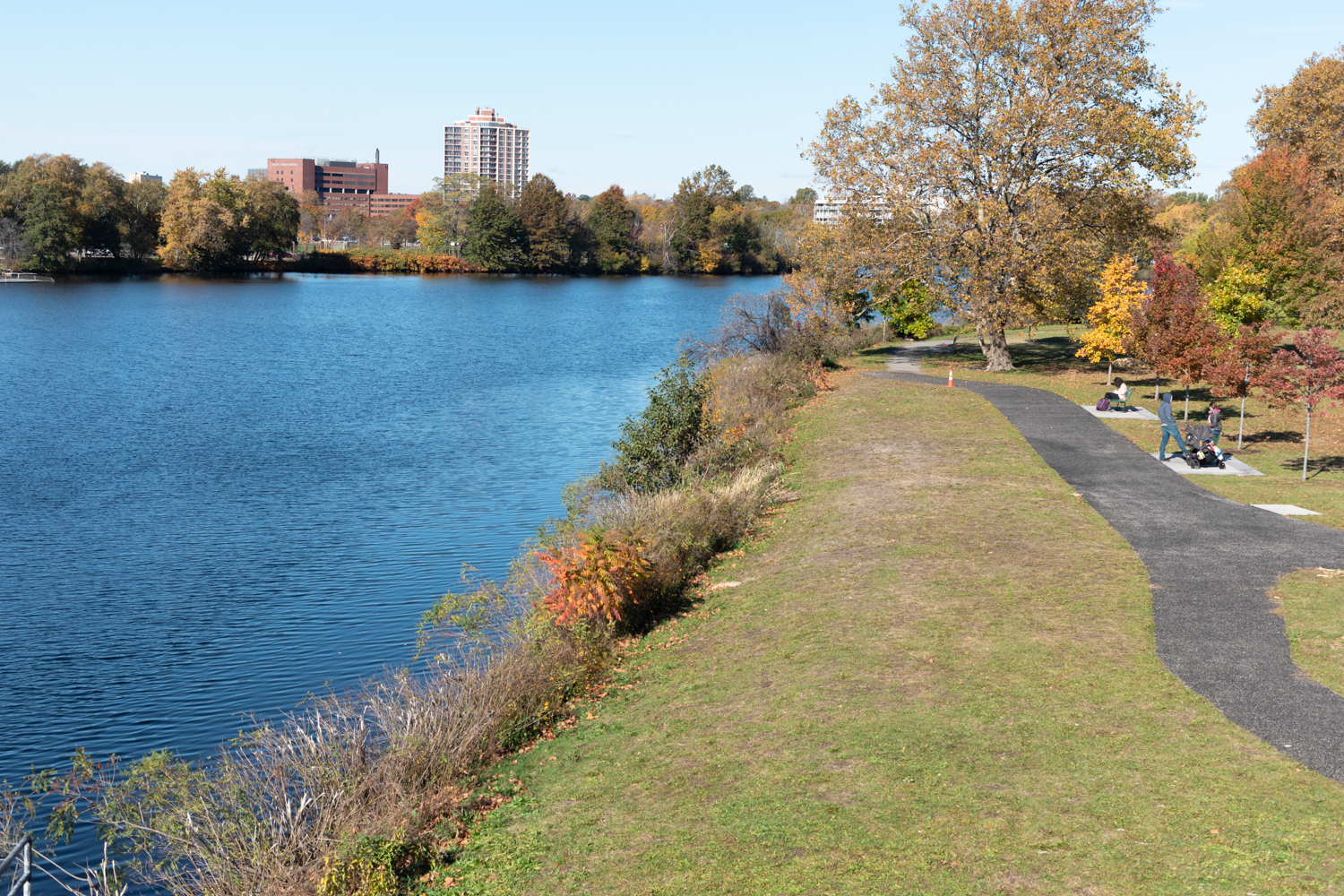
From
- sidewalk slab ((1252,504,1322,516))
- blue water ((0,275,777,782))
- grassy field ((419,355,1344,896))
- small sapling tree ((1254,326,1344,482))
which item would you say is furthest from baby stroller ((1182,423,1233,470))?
blue water ((0,275,777,782))

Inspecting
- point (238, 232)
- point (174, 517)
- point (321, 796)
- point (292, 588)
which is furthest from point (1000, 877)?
point (238, 232)

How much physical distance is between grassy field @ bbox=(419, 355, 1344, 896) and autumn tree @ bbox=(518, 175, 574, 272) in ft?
389

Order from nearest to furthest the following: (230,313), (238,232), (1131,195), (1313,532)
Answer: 1. (1313,532)
2. (1131,195)
3. (230,313)
4. (238,232)

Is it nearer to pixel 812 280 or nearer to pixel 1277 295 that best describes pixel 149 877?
pixel 812 280

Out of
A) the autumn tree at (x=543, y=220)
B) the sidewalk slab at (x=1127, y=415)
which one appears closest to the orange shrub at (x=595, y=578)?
the sidewalk slab at (x=1127, y=415)

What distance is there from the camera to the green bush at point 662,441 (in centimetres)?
2406

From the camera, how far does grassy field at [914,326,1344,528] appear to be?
2128cm

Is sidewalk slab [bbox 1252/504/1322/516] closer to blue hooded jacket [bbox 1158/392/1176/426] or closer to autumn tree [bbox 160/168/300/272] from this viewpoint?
blue hooded jacket [bbox 1158/392/1176/426]

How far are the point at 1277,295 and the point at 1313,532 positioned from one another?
40447 mm

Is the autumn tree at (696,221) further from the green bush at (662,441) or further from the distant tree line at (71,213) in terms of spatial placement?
the green bush at (662,441)

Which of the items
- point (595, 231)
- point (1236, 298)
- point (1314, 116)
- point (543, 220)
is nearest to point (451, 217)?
point (543, 220)

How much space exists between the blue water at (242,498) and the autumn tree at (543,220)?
229ft

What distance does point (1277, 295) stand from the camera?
5216 cm

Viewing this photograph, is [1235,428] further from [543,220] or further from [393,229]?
[393,229]
